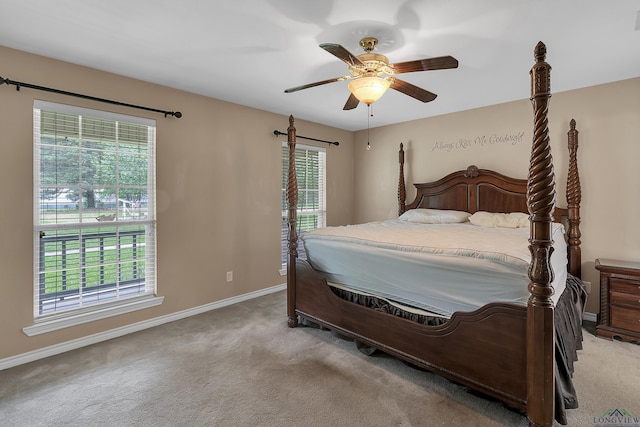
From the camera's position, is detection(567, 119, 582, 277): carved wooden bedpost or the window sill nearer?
the window sill

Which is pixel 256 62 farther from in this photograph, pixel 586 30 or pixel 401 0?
pixel 586 30

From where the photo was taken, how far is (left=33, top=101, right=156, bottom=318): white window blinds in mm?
2545

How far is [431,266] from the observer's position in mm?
2100

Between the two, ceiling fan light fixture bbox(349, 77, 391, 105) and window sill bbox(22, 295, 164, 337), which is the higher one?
ceiling fan light fixture bbox(349, 77, 391, 105)

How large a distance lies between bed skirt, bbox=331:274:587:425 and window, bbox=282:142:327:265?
2071mm

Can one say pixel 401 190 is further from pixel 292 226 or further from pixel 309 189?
pixel 292 226

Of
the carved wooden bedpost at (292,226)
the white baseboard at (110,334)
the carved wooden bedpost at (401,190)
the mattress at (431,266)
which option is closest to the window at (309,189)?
the white baseboard at (110,334)

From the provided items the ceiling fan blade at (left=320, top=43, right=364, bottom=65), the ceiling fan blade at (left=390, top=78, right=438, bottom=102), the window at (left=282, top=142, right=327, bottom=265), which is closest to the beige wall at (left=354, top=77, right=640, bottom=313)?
the ceiling fan blade at (left=390, top=78, right=438, bottom=102)

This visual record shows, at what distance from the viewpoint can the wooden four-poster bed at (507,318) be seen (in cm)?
157

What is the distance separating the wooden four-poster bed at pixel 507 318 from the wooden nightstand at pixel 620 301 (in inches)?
7.6

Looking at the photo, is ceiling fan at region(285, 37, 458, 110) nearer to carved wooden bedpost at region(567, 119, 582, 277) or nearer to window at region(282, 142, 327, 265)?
carved wooden bedpost at region(567, 119, 582, 277)

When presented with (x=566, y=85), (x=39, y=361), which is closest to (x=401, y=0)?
(x=566, y=85)

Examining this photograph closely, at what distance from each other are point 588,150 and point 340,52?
3020 millimetres

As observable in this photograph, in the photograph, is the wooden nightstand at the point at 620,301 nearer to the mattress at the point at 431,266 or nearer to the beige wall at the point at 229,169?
the beige wall at the point at 229,169
